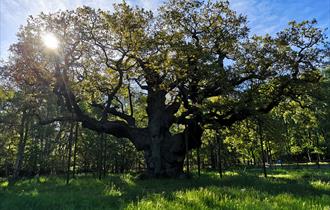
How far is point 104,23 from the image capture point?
63.8ft

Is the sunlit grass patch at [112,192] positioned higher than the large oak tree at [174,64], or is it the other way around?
the large oak tree at [174,64]

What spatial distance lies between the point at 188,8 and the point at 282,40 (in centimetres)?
696

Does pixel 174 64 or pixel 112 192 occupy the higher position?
pixel 174 64

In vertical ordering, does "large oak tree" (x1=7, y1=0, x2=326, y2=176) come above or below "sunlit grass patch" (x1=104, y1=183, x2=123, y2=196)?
above

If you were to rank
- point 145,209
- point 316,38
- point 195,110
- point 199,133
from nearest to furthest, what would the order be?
point 145,209 → point 316,38 → point 195,110 → point 199,133

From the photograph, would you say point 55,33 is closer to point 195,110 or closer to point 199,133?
point 195,110

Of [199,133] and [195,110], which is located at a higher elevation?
[195,110]

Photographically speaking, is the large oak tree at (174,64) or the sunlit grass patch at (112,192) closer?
the sunlit grass patch at (112,192)

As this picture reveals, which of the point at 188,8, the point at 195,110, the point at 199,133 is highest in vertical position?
the point at 188,8

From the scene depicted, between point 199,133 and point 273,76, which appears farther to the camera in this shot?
point 199,133

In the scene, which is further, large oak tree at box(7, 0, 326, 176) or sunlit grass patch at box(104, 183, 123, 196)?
large oak tree at box(7, 0, 326, 176)

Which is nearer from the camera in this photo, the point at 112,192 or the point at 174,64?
the point at 112,192

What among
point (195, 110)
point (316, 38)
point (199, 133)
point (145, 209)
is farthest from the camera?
point (199, 133)

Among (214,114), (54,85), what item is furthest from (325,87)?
(54,85)
